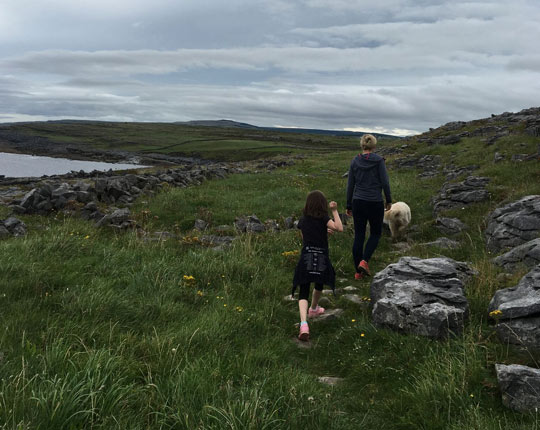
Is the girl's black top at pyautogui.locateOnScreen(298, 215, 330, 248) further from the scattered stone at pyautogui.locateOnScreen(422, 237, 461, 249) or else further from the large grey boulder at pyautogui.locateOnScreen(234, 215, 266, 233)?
the large grey boulder at pyautogui.locateOnScreen(234, 215, 266, 233)

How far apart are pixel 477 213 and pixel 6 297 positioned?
12.7 meters

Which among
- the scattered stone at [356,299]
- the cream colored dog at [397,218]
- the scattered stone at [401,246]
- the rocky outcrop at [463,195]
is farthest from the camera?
the rocky outcrop at [463,195]

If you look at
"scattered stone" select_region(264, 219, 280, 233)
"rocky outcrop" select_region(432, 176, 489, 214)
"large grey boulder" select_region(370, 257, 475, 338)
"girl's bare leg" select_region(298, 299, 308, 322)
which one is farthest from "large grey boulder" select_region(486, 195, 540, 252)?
"scattered stone" select_region(264, 219, 280, 233)

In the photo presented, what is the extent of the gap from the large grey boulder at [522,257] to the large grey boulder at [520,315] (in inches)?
65.5

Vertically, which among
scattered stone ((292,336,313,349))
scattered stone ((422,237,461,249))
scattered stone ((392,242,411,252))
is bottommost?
scattered stone ((292,336,313,349))

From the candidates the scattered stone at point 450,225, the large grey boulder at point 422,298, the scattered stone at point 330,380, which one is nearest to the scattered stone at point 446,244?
the scattered stone at point 450,225

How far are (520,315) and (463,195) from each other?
995 centimetres

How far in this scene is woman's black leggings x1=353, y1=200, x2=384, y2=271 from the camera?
8.85 m

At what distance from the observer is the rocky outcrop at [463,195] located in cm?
1327

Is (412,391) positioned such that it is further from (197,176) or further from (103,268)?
(197,176)

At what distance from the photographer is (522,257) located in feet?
23.2

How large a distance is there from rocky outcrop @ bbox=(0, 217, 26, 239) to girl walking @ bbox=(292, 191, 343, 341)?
7513 millimetres

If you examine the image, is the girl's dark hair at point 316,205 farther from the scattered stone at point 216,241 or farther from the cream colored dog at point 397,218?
the cream colored dog at point 397,218

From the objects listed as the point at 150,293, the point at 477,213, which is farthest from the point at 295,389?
the point at 477,213
